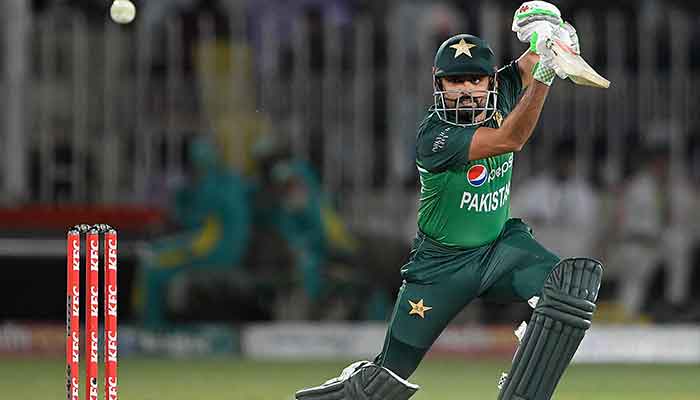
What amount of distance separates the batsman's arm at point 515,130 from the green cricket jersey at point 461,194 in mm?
150

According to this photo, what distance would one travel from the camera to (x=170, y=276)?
1110 centimetres

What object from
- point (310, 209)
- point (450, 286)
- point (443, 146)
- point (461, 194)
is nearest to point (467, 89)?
point (443, 146)

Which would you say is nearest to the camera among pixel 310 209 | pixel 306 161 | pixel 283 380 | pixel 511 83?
pixel 511 83

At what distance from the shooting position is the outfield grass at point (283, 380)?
8.16 meters

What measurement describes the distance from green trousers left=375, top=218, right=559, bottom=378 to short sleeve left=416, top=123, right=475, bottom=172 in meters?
0.33

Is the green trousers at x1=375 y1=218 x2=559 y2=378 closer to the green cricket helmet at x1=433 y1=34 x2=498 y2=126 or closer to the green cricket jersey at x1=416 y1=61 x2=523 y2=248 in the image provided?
the green cricket jersey at x1=416 y1=61 x2=523 y2=248

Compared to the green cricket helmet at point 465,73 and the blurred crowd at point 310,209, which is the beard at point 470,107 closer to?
the green cricket helmet at point 465,73

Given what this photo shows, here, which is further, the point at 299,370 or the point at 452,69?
the point at 299,370

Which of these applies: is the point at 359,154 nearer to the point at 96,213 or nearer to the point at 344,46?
the point at 344,46

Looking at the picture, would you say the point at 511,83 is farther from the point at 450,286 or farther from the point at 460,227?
the point at 450,286

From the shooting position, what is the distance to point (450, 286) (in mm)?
5637

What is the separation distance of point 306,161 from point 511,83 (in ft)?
17.7

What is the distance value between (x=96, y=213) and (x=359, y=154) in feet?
6.14

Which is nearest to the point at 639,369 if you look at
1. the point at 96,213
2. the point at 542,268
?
the point at 96,213
